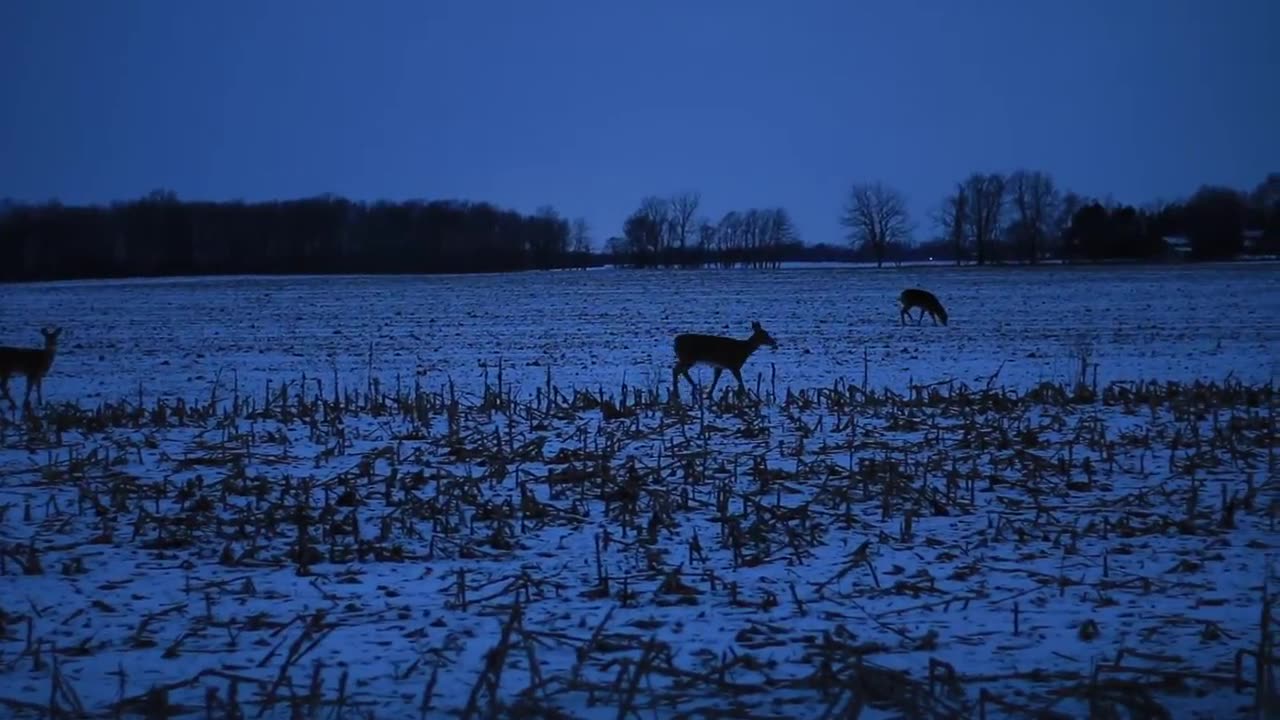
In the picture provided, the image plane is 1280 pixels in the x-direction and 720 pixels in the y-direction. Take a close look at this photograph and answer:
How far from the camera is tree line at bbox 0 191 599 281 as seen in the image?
106812 mm

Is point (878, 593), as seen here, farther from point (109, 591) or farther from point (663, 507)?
point (109, 591)

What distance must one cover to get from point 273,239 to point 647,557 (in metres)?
141

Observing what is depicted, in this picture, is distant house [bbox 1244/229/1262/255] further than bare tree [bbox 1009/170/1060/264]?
No

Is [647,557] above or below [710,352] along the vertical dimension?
below

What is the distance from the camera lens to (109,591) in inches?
→ 216

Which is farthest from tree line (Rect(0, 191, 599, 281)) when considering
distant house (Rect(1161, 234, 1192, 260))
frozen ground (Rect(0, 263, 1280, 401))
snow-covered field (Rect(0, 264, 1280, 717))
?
snow-covered field (Rect(0, 264, 1280, 717))

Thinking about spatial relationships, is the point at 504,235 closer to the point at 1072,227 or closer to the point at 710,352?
the point at 1072,227

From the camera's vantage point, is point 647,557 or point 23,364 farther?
point 23,364

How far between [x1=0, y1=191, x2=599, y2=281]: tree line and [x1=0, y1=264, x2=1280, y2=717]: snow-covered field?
309 feet

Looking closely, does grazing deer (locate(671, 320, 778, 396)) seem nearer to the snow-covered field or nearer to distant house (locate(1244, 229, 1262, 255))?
the snow-covered field

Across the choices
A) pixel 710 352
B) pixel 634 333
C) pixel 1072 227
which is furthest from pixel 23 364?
pixel 1072 227

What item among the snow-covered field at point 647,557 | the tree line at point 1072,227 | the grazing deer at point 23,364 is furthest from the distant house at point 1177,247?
the grazing deer at point 23,364

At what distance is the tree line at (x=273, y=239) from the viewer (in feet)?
350

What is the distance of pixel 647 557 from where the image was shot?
5.96m
